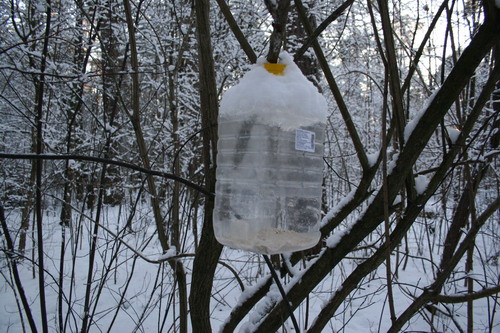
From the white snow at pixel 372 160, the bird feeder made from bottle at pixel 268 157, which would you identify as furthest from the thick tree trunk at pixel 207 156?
the white snow at pixel 372 160

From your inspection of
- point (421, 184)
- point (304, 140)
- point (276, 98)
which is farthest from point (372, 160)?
point (276, 98)

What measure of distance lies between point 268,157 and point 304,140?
13 centimetres

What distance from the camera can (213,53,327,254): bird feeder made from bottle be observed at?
0.86 metres

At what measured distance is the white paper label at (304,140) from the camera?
875 millimetres

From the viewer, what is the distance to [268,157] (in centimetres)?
97

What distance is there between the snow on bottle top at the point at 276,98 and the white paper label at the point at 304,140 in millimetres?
56

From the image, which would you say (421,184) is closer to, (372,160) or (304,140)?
(372,160)

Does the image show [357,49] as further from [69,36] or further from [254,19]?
[69,36]

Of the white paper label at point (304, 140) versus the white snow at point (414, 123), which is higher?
the white snow at point (414, 123)

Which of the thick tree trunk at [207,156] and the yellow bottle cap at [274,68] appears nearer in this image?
the yellow bottle cap at [274,68]

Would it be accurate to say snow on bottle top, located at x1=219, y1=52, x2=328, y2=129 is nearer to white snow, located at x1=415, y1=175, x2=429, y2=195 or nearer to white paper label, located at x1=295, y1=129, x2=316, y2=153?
white paper label, located at x1=295, y1=129, x2=316, y2=153

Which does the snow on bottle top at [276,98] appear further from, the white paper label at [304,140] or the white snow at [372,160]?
the white snow at [372,160]

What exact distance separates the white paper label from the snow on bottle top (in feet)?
0.18

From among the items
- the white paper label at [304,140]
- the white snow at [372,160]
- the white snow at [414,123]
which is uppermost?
the white snow at [414,123]
